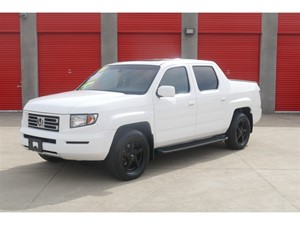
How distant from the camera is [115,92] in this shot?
6.63 metres

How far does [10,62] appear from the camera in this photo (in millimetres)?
15961

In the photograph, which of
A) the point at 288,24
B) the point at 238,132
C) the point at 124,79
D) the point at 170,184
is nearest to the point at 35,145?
the point at 124,79

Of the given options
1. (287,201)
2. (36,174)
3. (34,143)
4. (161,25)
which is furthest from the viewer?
(161,25)

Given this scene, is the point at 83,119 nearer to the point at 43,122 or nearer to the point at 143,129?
the point at 43,122

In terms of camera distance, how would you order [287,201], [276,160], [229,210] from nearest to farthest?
[229,210] → [287,201] → [276,160]

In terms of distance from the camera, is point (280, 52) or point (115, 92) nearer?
point (115, 92)

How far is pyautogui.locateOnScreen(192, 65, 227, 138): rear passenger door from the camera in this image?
7.47m

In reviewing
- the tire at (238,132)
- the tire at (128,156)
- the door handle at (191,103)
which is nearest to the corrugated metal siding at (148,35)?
the tire at (238,132)

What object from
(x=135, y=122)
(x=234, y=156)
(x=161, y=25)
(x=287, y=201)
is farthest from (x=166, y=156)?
(x=161, y=25)

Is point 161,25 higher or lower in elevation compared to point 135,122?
higher

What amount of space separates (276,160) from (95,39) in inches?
404

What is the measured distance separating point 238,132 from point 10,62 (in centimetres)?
1079

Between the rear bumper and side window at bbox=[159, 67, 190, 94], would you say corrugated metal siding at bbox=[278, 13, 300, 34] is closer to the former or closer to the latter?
side window at bbox=[159, 67, 190, 94]

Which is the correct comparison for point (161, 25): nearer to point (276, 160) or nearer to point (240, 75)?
point (240, 75)
